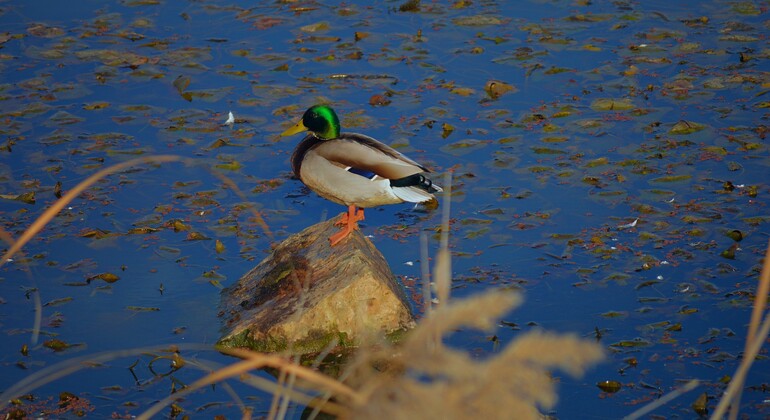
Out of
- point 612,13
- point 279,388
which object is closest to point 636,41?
point 612,13

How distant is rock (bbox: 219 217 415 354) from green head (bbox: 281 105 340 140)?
795mm

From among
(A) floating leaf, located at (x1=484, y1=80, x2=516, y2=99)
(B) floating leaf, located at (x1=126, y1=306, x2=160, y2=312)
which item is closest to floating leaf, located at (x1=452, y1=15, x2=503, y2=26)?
(A) floating leaf, located at (x1=484, y1=80, x2=516, y2=99)

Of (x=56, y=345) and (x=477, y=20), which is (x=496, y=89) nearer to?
(x=477, y=20)

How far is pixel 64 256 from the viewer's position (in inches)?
226

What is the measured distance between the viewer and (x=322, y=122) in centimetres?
562

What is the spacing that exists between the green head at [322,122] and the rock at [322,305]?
0.80 metres

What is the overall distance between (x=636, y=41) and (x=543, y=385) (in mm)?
6948

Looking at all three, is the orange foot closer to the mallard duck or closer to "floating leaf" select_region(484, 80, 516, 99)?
the mallard duck

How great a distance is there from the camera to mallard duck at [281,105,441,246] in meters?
5.27

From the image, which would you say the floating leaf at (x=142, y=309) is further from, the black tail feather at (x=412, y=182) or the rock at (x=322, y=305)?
the black tail feather at (x=412, y=182)

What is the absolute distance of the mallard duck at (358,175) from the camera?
17.3 feet

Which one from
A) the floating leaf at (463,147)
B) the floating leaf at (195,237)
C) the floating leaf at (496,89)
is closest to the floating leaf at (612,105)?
the floating leaf at (496,89)

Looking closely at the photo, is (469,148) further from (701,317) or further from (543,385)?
(543,385)

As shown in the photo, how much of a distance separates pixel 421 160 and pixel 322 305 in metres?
2.18
